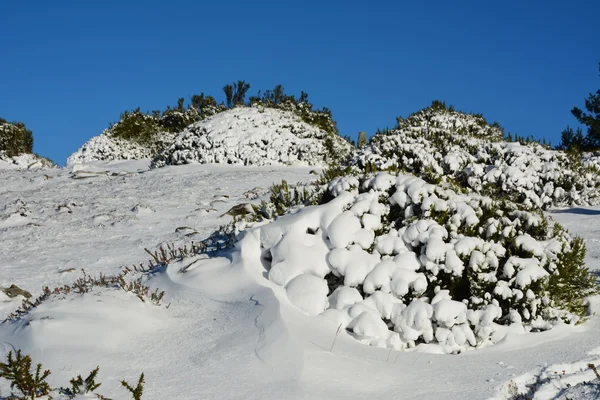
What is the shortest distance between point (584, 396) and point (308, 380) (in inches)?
58.6

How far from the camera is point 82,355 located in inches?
147

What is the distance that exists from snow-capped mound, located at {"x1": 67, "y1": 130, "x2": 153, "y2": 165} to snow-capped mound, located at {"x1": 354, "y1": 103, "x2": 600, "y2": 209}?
1459cm

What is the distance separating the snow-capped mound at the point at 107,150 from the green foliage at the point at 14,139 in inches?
88.8

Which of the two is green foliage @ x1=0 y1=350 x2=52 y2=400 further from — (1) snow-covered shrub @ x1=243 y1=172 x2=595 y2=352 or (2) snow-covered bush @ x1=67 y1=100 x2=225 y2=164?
(2) snow-covered bush @ x1=67 y1=100 x2=225 y2=164

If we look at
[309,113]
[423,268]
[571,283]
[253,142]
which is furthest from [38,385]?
[309,113]

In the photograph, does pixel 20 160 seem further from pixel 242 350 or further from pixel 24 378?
pixel 24 378

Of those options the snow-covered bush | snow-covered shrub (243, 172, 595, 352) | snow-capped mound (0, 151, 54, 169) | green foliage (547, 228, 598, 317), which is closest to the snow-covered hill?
the snow-covered bush

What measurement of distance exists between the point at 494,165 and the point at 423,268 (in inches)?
228

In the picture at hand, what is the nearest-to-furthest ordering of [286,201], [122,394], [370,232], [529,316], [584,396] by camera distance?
[584,396] < [122,394] < [529,316] < [370,232] < [286,201]

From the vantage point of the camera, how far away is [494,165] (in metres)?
9.82

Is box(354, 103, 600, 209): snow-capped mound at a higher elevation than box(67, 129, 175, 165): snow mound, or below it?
below

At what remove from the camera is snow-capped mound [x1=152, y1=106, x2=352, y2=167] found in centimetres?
1584

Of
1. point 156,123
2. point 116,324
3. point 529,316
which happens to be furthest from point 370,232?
point 156,123

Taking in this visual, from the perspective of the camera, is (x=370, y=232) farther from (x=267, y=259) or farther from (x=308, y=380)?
(x=308, y=380)
